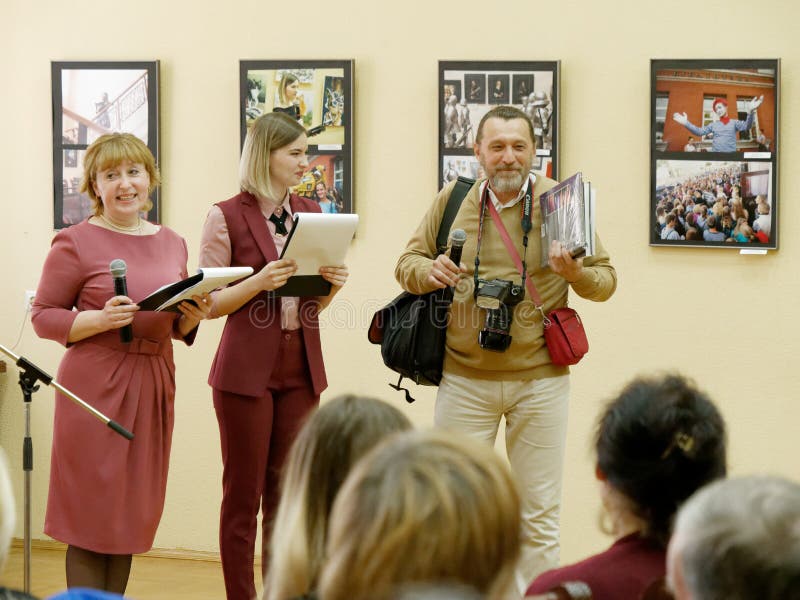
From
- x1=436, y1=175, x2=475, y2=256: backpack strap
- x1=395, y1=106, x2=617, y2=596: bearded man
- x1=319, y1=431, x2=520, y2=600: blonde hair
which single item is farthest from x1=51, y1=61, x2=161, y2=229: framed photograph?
x1=319, y1=431, x2=520, y2=600: blonde hair

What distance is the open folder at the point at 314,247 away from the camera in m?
3.41

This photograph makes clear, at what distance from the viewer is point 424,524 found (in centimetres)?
123

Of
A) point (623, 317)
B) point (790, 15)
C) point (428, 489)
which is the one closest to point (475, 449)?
point (428, 489)

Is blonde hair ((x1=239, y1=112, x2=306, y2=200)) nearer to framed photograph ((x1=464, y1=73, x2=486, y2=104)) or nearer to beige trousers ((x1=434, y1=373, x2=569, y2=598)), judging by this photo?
beige trousers ((x1=434, y1=373, x2=569, y2=598))

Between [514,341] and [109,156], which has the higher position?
[109,156]

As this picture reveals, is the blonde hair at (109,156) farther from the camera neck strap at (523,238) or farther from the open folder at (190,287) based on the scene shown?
the camera neck strap at (523,238)

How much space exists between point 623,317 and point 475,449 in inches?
130

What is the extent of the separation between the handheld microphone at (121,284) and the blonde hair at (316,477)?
159cm

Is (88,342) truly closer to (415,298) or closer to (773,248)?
(415,298)

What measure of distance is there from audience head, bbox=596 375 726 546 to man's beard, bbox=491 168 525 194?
1.72m

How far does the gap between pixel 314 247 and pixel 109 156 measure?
0.71 m

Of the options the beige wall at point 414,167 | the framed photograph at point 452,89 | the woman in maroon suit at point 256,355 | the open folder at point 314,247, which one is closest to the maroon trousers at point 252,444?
the woman in maroon suit at point 256,355

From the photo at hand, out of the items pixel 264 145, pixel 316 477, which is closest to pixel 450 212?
pixel 264 145

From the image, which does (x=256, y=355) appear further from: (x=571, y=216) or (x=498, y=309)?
(x=571, y=216)
